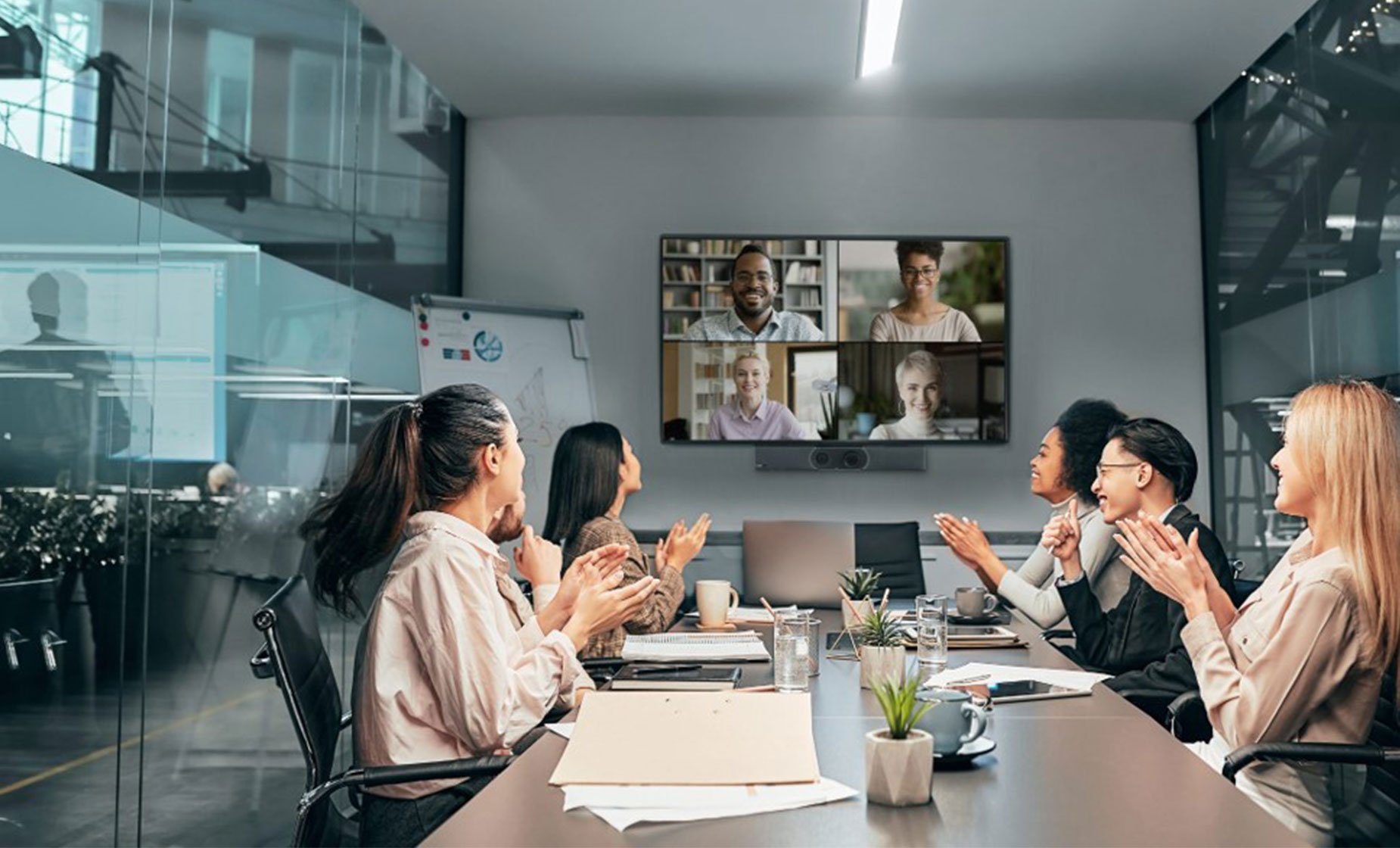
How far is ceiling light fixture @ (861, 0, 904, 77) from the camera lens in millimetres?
4824

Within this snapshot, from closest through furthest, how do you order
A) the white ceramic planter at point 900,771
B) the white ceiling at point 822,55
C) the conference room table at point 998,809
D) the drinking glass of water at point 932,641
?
the conference room table at point 998,809 → the white ceramic planter at point 900,771 → the drinking glass of water at point 932,641 → the white ceiling at point 822,55

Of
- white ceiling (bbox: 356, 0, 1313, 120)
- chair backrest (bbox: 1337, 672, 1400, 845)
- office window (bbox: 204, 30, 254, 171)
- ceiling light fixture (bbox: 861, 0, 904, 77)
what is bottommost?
chair backrest (bbox: 1337, 672, 1400, 845)

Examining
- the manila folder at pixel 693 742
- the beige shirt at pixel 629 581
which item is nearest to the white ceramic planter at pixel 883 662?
the manila folder at pixel 693 742

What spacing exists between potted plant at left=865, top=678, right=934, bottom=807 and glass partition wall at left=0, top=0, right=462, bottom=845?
2.03 meters

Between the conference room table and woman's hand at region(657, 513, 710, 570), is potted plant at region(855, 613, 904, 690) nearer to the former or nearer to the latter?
the conference room table

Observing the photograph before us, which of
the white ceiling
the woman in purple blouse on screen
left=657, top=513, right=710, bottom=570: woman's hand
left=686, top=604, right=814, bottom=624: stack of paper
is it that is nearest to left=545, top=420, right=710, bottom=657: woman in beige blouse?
left=657, top=513, right=710, bottom=570: woman's hand

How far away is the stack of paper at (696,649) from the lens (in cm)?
273

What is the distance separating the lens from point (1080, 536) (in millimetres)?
3621

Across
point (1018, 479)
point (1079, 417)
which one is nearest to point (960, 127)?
point (1018, 479)

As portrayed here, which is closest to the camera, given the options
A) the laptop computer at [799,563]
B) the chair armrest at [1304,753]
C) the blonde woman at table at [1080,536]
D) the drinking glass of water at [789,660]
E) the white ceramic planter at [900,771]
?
the white ceramic planter at [900,771]

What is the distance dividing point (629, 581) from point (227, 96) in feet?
6.26

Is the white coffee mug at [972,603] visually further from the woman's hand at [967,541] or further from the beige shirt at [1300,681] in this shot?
the beige shirt at [1300,681]

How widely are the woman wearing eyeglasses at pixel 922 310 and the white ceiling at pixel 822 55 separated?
28.1 inches

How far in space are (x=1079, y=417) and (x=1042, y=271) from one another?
6.56 ft
